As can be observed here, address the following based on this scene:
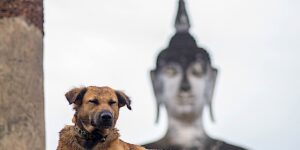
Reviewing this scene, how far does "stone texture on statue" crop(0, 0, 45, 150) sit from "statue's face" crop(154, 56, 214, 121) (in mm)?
14799

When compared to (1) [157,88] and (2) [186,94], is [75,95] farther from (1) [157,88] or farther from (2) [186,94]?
(1) [157,88]

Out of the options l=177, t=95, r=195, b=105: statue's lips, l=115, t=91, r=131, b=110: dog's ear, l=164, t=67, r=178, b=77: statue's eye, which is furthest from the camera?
l=164, t=67, r=178, b=77: statue's eye

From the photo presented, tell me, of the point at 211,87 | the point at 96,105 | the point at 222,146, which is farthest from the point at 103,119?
the point at 211,87

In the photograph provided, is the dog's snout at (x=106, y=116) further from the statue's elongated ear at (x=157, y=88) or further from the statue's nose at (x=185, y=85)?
the statue's elongated ear at (x=157, y=88)

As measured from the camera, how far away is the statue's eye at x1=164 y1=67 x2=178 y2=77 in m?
26.6

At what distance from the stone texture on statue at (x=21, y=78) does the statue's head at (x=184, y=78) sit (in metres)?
14.8

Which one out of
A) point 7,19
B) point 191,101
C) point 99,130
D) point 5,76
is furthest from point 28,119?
point 191,101

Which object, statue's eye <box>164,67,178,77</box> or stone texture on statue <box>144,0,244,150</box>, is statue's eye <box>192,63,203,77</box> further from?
statue's eye <box>164,67,178,77</box>

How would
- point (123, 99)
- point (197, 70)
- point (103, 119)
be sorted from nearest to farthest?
point (103, 119)
point (123, 99)
point (197, 70)

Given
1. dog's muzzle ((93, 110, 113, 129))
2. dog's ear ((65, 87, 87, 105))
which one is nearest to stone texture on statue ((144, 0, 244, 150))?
dog's ear ((65, 87, 87, 105))

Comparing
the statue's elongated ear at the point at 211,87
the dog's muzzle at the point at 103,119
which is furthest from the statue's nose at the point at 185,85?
the dog's muzzle at the point at 103,119

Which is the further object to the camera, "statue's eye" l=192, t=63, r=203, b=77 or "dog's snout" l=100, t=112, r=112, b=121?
"statue's eye" l=192, t=63, r=203, b=77

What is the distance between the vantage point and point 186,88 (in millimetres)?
26141

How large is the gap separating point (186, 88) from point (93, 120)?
1808cm
